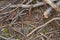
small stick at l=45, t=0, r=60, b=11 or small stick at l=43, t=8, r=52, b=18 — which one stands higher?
small stick at l=45, t=0, r=60, b=11

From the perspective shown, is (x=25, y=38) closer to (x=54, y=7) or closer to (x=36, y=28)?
(x=36, y=28)

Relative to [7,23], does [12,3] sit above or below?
above

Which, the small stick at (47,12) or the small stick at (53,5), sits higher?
the small stick at (53,5)

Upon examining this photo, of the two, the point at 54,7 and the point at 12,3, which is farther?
the point at 12,3

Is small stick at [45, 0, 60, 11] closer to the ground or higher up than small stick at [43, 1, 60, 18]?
higher up

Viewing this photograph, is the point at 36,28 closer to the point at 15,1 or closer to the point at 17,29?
the point at 17,29

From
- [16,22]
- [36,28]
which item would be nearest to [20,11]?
[16,22]

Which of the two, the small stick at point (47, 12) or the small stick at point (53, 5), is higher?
the small stick at point (53, 5)

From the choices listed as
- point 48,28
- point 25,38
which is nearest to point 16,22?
point 25,38

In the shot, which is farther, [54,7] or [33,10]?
[33,10]
